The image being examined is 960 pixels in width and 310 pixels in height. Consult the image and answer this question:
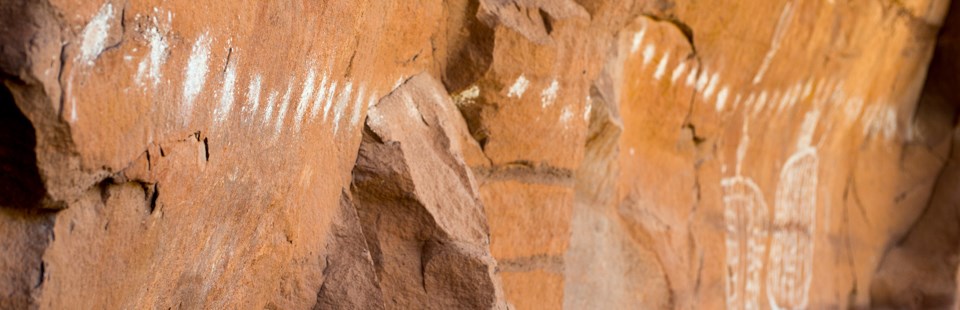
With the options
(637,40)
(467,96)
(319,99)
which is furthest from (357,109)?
(637,40)

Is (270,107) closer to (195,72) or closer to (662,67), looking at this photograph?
(195,72)

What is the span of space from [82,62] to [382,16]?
82 cm

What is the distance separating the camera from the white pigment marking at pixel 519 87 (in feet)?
6.47

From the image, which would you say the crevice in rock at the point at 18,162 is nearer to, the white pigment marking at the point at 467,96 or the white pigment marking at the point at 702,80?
the white pigment marking at the point at 467,96

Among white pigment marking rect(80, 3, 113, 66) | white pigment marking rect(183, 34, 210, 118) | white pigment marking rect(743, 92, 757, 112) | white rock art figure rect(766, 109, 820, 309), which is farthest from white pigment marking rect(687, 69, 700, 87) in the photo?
white pigment marking rect(80, 3, 113, 66)

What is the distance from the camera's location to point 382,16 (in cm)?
154

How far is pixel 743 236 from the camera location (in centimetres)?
329

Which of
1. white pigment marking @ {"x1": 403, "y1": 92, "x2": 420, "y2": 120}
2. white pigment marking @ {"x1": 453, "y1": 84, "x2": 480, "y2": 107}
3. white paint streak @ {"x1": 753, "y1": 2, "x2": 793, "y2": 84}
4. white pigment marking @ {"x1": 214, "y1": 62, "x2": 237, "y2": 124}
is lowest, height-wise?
white pigment marking @ {"x1": 214, "y1": 62, "x2": 237, "y2": 124}

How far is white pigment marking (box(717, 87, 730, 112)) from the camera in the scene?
3018 mm

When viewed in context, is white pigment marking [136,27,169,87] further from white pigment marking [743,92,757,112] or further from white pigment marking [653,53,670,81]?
white pigment marking [743,92,757,112]

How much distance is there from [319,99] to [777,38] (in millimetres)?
2177

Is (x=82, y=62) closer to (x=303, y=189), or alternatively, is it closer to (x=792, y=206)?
(x=303, y=189)

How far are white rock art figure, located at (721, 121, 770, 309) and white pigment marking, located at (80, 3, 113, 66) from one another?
2.64 metres

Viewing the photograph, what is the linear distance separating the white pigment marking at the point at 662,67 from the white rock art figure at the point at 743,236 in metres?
0.63
